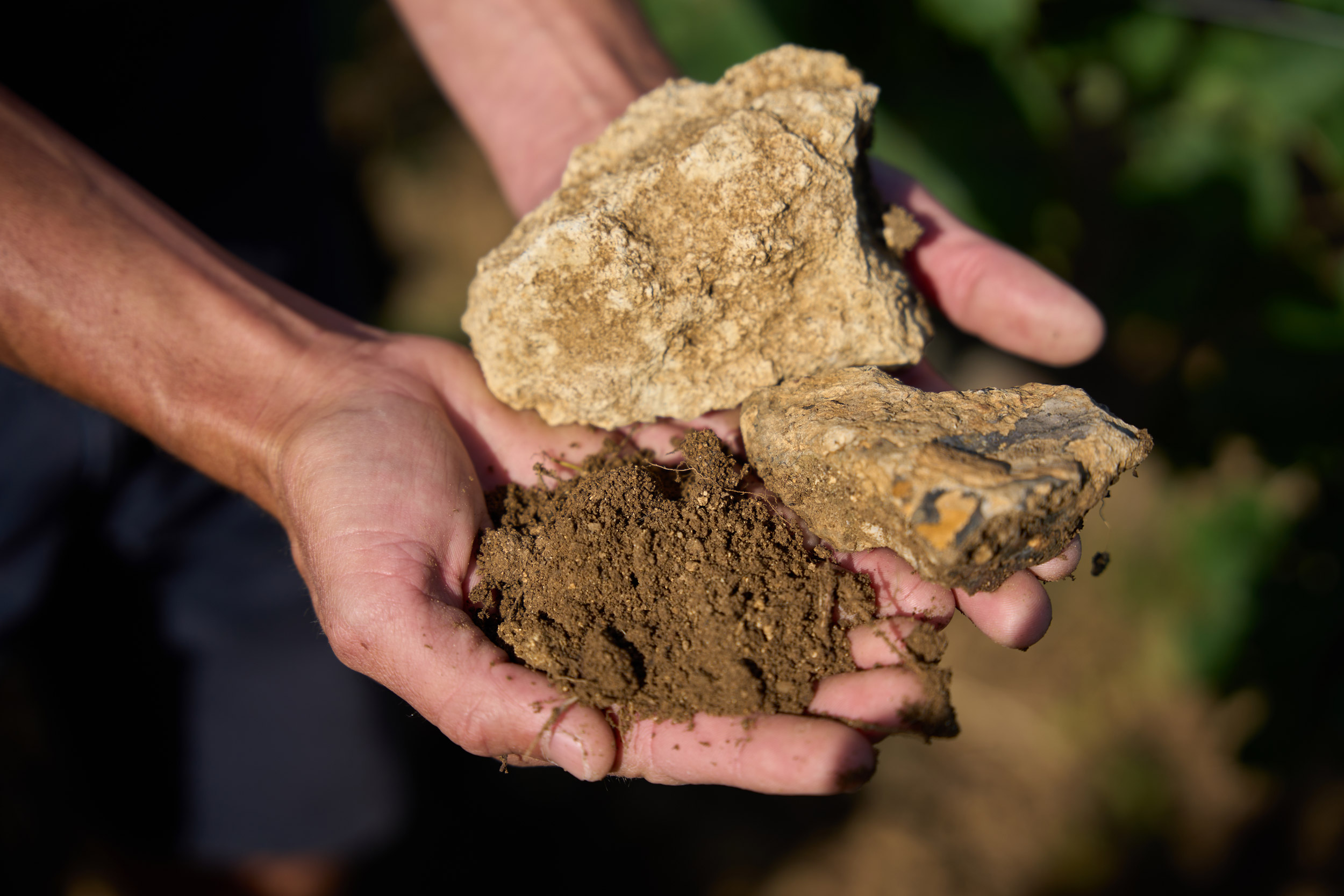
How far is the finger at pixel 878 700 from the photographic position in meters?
1.76

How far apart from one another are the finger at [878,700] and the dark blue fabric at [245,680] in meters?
2.18

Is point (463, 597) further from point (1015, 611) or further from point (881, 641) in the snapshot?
point (1015, 611)

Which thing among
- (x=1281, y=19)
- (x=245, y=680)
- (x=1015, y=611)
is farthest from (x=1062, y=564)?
(x=245, y=680)

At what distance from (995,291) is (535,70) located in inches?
66.7

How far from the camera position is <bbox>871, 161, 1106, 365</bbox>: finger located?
2.35 metres

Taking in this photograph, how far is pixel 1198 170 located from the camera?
3.10 m

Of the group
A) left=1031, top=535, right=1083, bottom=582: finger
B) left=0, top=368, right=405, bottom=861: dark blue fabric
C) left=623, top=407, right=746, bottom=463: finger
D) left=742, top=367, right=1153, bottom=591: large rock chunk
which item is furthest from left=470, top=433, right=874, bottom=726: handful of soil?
left=0, top=368, right=405, bottom=861: dark blue fabric

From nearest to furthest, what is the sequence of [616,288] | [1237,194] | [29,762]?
[616,288], [1237,194], [29,762]

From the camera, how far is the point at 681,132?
226 centimetres

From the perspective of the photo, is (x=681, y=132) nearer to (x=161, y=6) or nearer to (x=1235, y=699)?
(x=161, y=6)

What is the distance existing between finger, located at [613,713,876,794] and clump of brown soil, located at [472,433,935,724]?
4 centimetres

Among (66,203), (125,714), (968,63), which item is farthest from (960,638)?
(66,203)

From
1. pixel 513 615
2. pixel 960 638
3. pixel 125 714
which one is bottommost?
pixel 960 638

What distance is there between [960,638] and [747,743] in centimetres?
311
